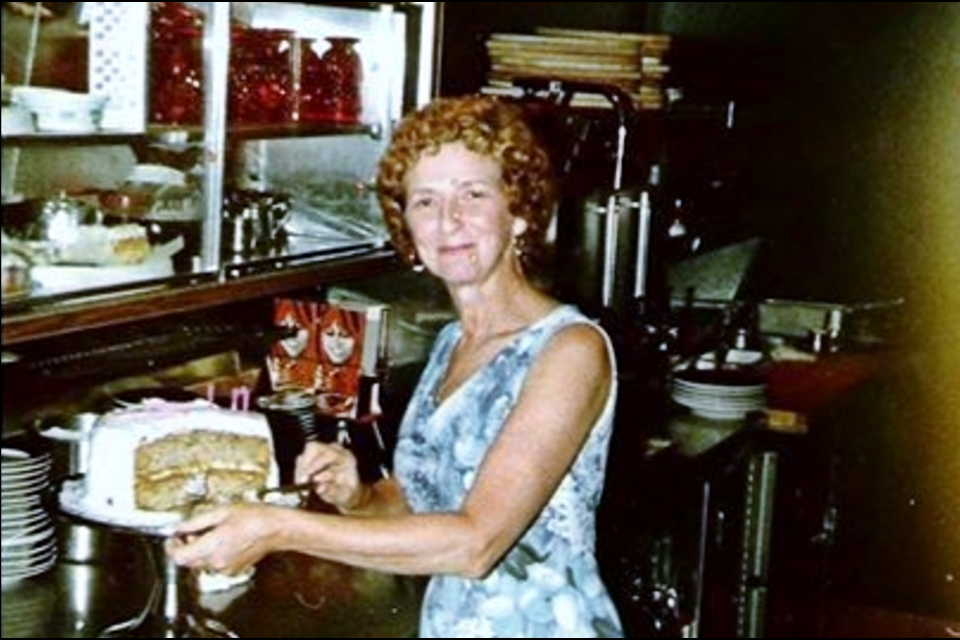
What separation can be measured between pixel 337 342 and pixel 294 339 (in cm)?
10

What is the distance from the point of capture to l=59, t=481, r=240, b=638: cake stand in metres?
2.30

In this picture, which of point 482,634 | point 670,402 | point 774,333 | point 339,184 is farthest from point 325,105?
point 774,333

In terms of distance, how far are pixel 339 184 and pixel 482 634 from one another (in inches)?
53.9

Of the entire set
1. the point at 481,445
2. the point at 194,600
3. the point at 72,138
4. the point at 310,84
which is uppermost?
the point at 310,84

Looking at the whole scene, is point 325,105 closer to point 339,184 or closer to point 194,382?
point 339,184

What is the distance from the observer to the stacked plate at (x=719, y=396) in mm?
4305

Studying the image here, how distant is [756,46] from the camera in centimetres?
558

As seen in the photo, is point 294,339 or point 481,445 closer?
point 481,445

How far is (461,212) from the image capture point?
2.33m

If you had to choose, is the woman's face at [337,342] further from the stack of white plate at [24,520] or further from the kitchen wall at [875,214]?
the kitchen wall at [875,214]

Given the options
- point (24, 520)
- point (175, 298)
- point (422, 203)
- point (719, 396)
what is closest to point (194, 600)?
point (24, 520)

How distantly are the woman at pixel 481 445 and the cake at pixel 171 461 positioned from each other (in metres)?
0.22

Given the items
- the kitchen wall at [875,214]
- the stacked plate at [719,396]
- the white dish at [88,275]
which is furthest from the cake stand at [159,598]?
the kitchen wall at [875,214]

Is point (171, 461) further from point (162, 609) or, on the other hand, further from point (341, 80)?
point (341, 80)
